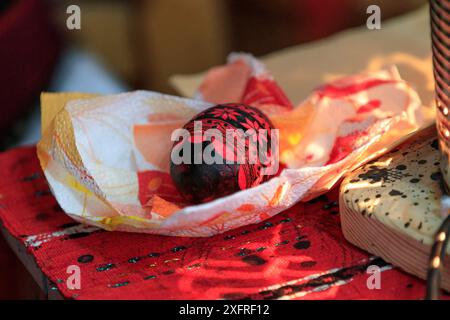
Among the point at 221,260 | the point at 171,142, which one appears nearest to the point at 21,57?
the point at 171,142

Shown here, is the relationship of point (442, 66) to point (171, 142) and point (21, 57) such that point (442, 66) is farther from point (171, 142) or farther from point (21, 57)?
point (21, 57)

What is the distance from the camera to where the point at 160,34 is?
74.9 inches

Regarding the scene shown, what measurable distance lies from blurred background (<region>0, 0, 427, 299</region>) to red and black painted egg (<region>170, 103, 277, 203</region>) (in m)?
0.88

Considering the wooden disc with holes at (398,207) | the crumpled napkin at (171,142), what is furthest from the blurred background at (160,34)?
the wooden disc with holes at (398,207)

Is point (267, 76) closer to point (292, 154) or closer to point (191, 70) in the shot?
point (292, 154)

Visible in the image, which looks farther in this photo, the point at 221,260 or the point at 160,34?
the point at 160,34

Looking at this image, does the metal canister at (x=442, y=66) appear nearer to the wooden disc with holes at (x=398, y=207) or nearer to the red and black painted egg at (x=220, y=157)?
the wooden disc with holes at (x=398, y=207)

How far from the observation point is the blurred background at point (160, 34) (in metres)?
1.54

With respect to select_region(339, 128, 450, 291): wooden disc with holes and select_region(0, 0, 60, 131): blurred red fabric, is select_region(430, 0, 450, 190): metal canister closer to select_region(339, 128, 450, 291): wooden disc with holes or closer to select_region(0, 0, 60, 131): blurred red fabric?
select_region(339, 128, 450, 291): wooden disc with holes

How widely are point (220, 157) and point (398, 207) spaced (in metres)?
0.15

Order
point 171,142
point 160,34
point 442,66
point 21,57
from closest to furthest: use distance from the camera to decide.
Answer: point 442,66, point 171,142, point 21,57, point 160,34

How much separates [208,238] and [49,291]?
14 centimetres

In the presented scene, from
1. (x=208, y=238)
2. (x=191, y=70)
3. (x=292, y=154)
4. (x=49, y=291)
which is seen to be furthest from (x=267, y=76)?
(x=191, y=70)

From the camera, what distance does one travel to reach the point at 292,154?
68 centimetres
